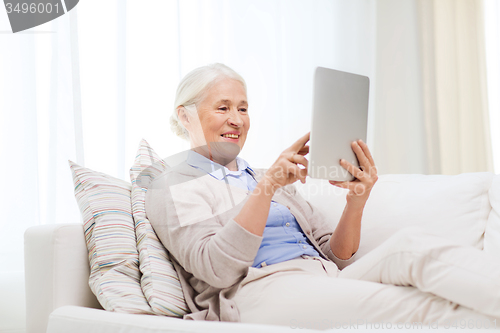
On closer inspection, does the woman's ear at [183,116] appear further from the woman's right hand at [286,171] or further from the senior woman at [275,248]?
the woman's right hand at [286,171]

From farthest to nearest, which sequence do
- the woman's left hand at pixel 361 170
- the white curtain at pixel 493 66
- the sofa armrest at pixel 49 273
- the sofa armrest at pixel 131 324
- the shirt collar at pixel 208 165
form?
the white curtain at pixel 493 66 → the shirt collar at pixel 208 165 → the woman's left hand at pixel 361 170 → the sofa armrest at pixel 49 273 → the sofa armrest at pixel 131 324

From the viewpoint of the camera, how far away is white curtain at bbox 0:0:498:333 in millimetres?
1726

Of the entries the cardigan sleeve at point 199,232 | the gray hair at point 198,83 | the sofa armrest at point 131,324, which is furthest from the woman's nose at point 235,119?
the sofa armrest at point 131,324

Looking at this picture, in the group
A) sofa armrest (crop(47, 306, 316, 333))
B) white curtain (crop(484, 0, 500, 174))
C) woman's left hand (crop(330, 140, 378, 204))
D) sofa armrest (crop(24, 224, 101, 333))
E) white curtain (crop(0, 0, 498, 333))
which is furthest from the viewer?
white curtain (crop(484, 0, 500, 174))

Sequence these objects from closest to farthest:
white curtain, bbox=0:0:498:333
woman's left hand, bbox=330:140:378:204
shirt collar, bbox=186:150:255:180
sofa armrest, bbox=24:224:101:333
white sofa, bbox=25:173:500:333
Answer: white sofa, bbox=25:173:500:333 → sofa armrest, bbox=24:224:101:333 → woman's left hand, bbox=330:140:378:204 → shirt collar, bbox=186:150:255:180 → white curtain, bbox=0:0:498:333

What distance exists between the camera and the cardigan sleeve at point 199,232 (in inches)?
37.4

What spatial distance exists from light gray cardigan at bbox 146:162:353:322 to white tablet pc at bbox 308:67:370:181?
0.84ft

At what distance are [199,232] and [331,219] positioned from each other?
62cm

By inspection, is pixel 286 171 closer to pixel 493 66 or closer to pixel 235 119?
pixel 235 119

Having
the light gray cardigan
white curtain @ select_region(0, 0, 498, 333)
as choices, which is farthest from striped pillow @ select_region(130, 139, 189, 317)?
white curtain @ select_region(0, 0, 498, 333)

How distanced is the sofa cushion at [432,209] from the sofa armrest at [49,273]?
888 mm

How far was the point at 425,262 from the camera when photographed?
0.79m

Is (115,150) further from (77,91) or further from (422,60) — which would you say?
(422,60)

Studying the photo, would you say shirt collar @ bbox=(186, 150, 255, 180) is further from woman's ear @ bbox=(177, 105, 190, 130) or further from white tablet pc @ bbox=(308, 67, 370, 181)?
white tablet pc @ bbox=(308, 67, 370, 181)
